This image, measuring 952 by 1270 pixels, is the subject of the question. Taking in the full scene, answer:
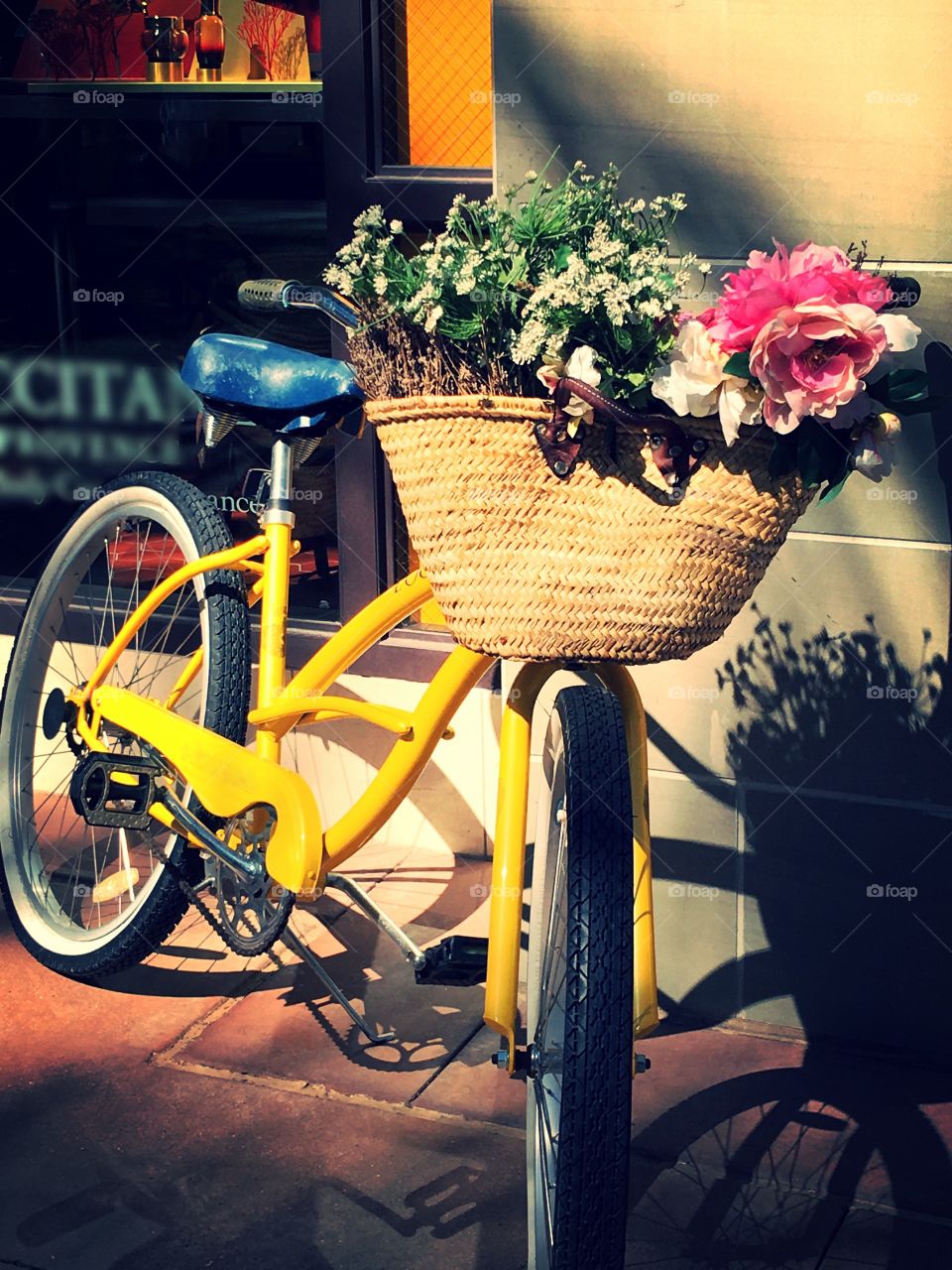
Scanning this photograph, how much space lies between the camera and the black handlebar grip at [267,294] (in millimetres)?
3162

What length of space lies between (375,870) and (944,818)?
169cm

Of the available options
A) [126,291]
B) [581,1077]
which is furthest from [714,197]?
[126,291]

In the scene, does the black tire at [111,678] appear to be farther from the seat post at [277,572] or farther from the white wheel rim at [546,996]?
the white wheel rim at [546,996]

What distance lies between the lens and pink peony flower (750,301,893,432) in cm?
214

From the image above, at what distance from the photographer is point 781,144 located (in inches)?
127

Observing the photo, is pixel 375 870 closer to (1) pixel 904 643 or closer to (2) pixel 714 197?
(1) pixel 904 643

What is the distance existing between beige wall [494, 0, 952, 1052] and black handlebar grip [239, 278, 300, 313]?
62 cm

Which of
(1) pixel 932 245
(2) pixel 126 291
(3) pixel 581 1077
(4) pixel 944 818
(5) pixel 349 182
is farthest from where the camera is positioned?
(2) pixel 126 291

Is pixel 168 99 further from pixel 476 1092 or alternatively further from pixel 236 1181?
pixel 236 1181

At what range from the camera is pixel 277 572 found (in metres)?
3.37
